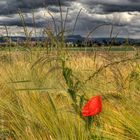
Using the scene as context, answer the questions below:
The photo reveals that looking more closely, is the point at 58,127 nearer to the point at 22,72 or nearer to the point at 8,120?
the point at 8,120

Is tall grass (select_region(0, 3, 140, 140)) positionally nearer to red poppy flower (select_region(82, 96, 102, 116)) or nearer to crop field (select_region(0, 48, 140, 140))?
crop field (select_region(0, 48, 140, 140))

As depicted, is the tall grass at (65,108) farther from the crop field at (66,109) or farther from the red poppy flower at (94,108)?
the red poppy flower at (94,108)

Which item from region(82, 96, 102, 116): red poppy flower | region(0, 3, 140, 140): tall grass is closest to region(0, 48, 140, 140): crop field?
region(0, 3, 140, 140): tall grass

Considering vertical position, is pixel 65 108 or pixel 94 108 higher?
pixel 94 108

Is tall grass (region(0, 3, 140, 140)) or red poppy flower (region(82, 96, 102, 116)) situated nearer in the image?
red poppy flower (region(82, 96, 102, 116))

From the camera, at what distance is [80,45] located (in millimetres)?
6426

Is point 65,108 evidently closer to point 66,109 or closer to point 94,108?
point 66,109

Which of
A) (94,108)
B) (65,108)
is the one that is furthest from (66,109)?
(94,108)

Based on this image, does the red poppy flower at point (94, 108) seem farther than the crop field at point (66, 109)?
No

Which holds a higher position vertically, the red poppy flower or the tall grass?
the red poppy flower

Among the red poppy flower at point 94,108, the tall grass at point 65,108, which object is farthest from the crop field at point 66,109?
the red poppy flower at point 94,108

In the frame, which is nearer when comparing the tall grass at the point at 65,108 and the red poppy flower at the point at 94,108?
the red poppy flower at the point at 94,108

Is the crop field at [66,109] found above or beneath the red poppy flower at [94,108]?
beneath

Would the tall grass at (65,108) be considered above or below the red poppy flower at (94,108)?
below
